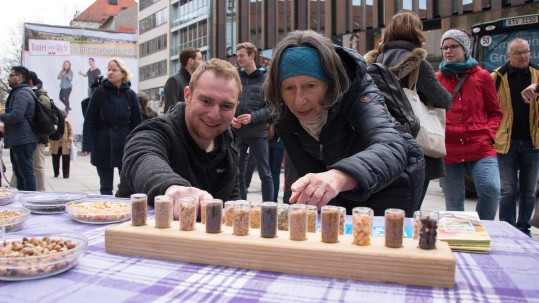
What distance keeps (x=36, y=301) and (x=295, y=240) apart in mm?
630

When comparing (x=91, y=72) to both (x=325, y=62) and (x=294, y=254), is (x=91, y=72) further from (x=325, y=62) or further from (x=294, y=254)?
(x=294, y=254)

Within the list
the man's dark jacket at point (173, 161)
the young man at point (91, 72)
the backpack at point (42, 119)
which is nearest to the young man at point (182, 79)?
the backpack at point (42, 119)

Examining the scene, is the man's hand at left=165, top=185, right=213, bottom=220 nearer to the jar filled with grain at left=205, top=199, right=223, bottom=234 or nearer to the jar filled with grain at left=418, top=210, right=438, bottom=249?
the jar filled with grain at left=205, top=199, right=223, bottom=234

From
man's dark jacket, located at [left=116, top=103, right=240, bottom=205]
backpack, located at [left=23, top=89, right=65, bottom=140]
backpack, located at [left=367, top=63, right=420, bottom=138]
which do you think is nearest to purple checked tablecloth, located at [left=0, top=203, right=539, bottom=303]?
man's dark jacket, located at [left=116, top=103, right=240, bottom=205]

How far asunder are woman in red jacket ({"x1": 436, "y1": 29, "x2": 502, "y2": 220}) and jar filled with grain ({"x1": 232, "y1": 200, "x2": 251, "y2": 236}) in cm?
280

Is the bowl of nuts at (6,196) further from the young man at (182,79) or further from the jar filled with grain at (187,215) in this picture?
the young man at (182,79)

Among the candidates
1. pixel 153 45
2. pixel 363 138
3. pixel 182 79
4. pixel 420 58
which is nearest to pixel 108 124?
pixel 182 79

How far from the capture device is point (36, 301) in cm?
98

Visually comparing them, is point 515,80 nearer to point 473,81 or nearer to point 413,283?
point 473,81

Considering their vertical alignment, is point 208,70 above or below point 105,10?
below

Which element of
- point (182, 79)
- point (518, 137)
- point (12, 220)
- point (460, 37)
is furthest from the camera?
point (182, 79)

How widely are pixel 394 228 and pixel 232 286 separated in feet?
1.45

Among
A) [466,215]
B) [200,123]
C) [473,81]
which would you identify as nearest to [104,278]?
[200,123]

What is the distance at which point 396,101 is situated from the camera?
2.53 meters
